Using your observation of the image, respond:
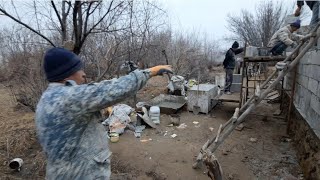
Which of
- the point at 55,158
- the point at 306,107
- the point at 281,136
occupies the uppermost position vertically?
the point at 55,158

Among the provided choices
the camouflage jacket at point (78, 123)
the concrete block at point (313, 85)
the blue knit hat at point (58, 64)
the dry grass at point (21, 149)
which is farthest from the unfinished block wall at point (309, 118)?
the dry grass at point (21, 149)

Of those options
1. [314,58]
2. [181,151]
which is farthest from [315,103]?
[181,151]

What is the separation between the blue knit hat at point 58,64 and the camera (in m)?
1.49

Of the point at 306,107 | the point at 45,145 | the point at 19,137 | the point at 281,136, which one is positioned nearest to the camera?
the point at 45,145

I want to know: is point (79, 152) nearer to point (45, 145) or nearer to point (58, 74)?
point (45, 145)

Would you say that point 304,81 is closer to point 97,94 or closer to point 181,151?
point 181,151

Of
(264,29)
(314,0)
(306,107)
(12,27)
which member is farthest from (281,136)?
(264,29)

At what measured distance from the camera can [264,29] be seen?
23578mm

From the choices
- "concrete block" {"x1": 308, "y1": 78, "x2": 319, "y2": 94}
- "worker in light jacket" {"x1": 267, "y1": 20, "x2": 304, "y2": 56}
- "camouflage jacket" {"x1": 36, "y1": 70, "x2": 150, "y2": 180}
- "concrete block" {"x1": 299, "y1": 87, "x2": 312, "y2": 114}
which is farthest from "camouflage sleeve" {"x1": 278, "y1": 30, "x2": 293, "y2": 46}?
"camouflage jacket" {"x1": 36, "y1": 70, "x2": 150, "y2": 180}

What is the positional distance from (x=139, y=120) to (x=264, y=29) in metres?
20.9

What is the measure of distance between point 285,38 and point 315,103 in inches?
98.5

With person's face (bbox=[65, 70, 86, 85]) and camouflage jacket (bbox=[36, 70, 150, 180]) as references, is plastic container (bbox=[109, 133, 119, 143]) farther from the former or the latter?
person's face (bbox=[65, 70, 86, 85])

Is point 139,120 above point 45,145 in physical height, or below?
below

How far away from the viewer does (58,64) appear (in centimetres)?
150
